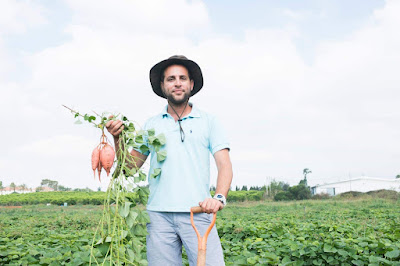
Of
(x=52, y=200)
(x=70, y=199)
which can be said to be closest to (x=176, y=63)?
(x=70, y=199)

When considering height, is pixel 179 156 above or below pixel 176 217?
above

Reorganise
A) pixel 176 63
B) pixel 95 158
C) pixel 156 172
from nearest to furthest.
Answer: pixel 95 158 < pixel 156 172 < pixel 176 63

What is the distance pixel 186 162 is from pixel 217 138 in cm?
27

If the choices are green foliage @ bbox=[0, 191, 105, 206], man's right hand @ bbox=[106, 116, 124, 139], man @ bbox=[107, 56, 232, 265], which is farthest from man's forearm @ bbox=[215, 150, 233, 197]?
green foliage @ bbox=[0, 191, 105, 206]

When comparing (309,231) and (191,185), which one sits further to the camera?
(309,231)

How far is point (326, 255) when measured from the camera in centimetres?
425

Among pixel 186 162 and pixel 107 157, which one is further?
pixel 186 162

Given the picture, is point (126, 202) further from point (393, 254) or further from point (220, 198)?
point (393, 254)

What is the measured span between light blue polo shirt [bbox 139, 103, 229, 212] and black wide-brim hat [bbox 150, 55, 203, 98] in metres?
0.32

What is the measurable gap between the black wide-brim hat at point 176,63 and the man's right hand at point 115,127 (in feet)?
1.95

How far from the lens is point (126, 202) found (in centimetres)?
214

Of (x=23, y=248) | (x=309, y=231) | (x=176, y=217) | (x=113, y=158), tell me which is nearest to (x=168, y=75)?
(x=113, y=158)

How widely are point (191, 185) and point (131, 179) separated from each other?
369 millimetres

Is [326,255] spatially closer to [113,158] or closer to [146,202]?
[146,202]
